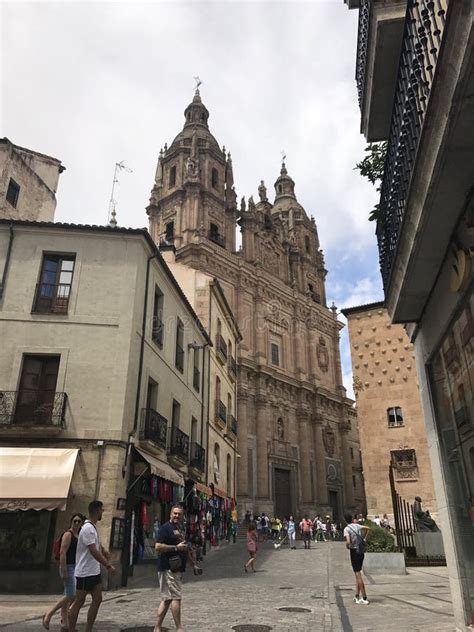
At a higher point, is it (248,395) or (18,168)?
(18,168)

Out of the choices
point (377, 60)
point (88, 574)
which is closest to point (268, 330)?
point (377, 60)

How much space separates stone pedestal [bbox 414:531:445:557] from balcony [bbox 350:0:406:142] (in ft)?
44.1

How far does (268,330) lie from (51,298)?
105 feet

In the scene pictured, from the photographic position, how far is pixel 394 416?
26672 mm

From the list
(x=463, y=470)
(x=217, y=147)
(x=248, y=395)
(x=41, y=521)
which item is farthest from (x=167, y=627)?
(x=217, y=147)

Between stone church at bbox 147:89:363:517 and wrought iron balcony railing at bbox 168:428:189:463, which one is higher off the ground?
stone church at bbox 147:89:363:517

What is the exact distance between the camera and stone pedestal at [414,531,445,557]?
54.2ft

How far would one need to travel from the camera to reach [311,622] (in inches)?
294

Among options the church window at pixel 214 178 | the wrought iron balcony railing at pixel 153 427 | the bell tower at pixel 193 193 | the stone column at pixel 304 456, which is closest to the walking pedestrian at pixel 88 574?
the wrought iron balcony railing at pixel 153 427

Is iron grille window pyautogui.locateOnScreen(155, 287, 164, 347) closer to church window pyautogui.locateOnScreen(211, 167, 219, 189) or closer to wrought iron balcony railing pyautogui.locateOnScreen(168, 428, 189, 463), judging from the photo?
wrought iron balcony railing pyautogui.locateOnScreen(168, 428, 189, 463)

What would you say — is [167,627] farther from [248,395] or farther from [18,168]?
[248,395]

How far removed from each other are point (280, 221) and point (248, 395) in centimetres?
2284

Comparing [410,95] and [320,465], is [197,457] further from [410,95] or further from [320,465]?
[320,465]

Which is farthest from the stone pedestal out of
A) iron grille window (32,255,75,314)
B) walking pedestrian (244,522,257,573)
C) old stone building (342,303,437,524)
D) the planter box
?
iron grille window (32,255,75,314)
